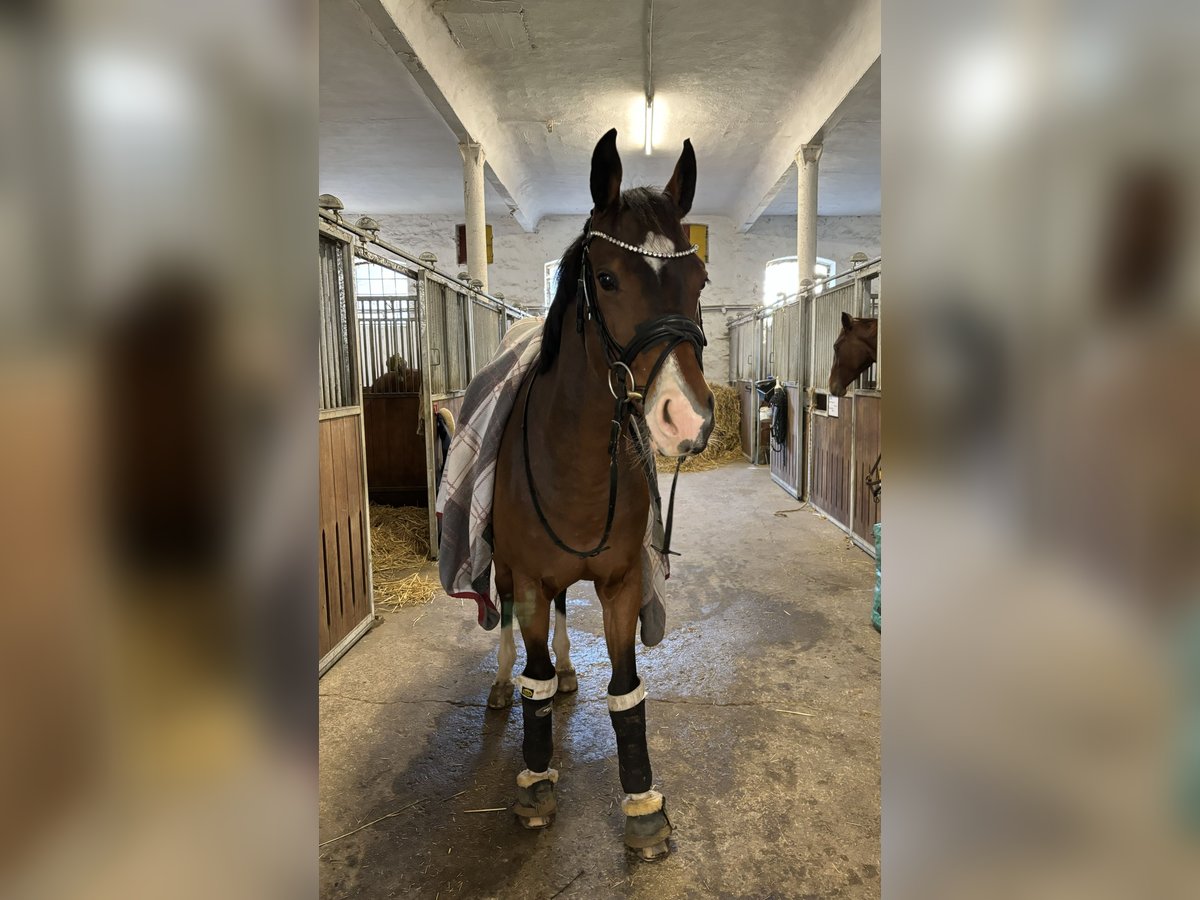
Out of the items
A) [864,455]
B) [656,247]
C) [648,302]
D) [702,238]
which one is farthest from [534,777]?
[702,238]

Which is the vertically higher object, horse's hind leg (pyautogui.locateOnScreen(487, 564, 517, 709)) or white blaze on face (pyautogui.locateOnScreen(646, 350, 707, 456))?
white blaze on face (pyautogui.locateOnScreen(646, 350, 707, 456))

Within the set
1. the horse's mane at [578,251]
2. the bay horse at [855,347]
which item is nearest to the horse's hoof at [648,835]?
the horse's mane at [578,251]

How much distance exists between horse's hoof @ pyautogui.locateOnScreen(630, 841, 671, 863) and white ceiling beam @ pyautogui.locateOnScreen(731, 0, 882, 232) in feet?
17.4

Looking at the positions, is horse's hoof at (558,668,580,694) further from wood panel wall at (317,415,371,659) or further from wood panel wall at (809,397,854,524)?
wood panel wall at (809,397,854,524)

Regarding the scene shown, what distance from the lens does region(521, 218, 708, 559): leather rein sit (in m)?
1.28

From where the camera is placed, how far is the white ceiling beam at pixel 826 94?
4809mm

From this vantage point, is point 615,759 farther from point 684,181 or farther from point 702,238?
point 702,238

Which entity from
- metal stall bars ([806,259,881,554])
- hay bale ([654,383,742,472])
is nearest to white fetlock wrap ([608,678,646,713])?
metal stall bars ([806,259,881,554])

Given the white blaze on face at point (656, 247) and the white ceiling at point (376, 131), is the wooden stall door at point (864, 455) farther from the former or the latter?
the white ceiling at point (376, 131)
